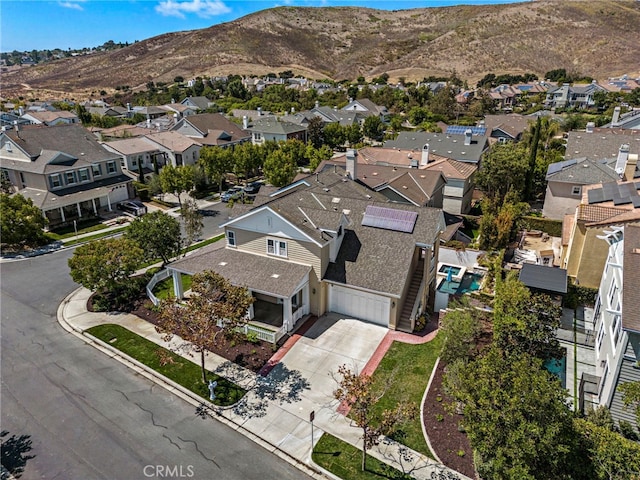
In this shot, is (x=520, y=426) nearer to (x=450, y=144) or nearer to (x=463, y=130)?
(x=450, y=144)

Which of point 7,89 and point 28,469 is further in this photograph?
point 7,89

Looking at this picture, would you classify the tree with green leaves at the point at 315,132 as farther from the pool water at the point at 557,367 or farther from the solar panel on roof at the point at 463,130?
the pool water at the point at 557,367

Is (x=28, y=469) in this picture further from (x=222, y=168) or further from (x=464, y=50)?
(x=464, y=50)

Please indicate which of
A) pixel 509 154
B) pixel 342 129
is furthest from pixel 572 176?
pixel 342 129

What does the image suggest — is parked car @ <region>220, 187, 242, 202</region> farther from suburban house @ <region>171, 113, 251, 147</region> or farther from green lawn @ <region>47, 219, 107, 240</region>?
green lawn @ <region>47, 219, 107, 240</region>

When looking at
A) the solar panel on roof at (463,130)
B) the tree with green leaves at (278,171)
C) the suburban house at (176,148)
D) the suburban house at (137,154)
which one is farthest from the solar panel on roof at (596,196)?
the suburban house at (176,148)

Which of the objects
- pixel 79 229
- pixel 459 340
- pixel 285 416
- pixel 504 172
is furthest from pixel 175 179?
pixel 459 340

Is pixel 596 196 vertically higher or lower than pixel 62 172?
lower
